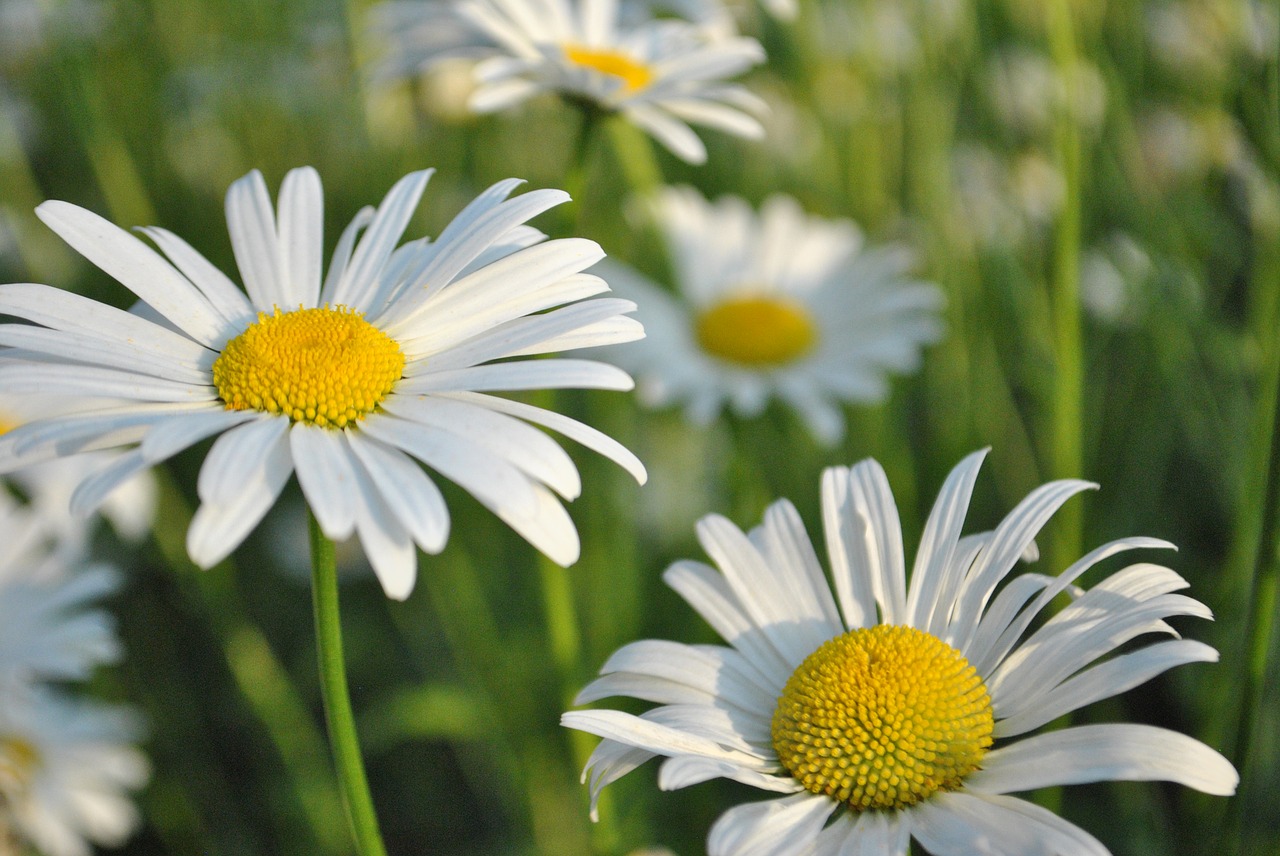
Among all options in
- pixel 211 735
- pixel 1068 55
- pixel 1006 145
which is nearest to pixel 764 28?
pixel 1006 145

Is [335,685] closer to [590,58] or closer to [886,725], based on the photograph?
[886,725]

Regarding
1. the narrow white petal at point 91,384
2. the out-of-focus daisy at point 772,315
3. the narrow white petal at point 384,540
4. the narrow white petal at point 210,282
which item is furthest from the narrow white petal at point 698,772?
the out-of-focus daisy at point 772,315

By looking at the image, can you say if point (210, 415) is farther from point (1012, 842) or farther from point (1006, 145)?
point (1006, 145)

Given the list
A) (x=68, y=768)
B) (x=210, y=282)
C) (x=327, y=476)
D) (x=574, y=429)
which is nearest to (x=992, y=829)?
(x=574, y=429)

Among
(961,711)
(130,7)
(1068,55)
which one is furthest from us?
(130,7)

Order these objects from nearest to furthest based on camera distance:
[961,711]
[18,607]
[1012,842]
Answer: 1. [1012,842]
2. [961,711]
3. [18,607]

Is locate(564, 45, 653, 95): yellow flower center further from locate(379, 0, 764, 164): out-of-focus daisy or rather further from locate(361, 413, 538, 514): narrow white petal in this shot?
locate(361, 413, 538, 514): narrow white petal

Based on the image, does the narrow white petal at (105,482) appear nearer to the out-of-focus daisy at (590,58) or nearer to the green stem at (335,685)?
the green stem at (335,685)
